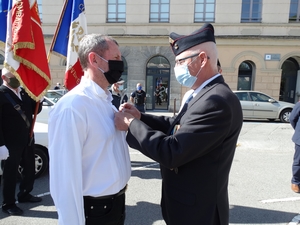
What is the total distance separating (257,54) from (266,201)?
13.7 metres

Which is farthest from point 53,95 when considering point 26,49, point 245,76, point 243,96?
point 245,76

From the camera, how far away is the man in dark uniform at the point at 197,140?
A: 1467 mm

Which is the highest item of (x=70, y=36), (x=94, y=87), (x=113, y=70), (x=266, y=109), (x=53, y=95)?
(x=70, y=36)

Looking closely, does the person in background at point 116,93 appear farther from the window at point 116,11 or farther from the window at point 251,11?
the window at point 251,11

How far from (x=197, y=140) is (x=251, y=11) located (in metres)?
16.8

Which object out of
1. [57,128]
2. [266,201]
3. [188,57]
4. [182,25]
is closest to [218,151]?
[188,57]

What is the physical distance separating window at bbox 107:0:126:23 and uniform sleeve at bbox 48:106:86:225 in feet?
52.5

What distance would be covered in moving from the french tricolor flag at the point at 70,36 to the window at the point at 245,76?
14.3m

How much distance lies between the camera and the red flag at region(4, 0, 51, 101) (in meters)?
2.83

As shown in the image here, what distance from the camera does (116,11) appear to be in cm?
1612

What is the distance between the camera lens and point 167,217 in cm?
187

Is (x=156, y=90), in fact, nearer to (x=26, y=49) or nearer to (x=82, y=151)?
(x=26, y=49)

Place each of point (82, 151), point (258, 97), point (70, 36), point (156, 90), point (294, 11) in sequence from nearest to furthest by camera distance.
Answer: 1. point (82, 151)
2. point (70, 36)
3. point (258, 97)
4. point (294, 11)
5. point (156, 90)

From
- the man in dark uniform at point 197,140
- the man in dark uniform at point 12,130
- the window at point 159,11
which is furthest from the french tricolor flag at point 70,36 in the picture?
the window at point 159,11
